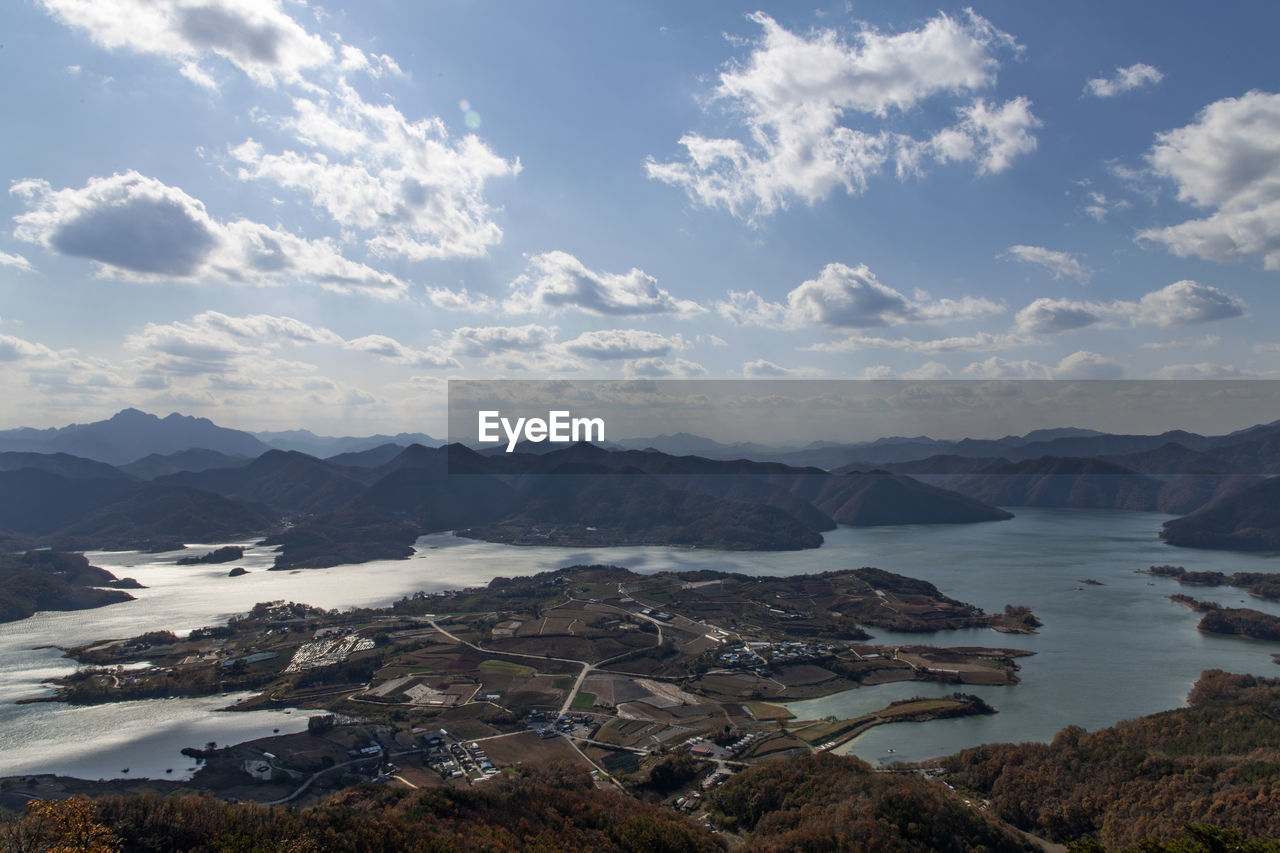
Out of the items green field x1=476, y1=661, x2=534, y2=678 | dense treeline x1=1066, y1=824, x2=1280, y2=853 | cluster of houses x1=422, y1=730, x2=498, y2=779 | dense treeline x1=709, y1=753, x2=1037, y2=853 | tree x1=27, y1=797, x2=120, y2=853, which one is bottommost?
green field x1=476, y1=661, x2=534, y2=678

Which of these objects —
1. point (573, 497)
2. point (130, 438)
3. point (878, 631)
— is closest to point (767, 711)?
point (878, 631)

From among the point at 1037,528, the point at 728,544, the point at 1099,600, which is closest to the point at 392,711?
the point at 1099,600

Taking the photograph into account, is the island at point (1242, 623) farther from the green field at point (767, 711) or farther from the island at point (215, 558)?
the island at point (215, 558)

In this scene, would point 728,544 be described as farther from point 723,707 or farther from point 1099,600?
point 723,707

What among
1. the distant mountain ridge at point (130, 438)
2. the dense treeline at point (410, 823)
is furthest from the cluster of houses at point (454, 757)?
the distant mountain ridge at point (130, 438)

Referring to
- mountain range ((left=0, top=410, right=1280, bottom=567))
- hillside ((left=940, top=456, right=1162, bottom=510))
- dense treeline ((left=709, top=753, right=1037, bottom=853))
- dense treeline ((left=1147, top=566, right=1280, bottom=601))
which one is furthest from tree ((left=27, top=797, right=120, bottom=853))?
hillside ((left=940, top=456, right=1162, bottom=510))

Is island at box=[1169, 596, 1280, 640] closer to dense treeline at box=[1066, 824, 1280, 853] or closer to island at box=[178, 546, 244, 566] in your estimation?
dense treeline at box=[1066, 824, 1280, 853]

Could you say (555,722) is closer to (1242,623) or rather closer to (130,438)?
(1242,623)
